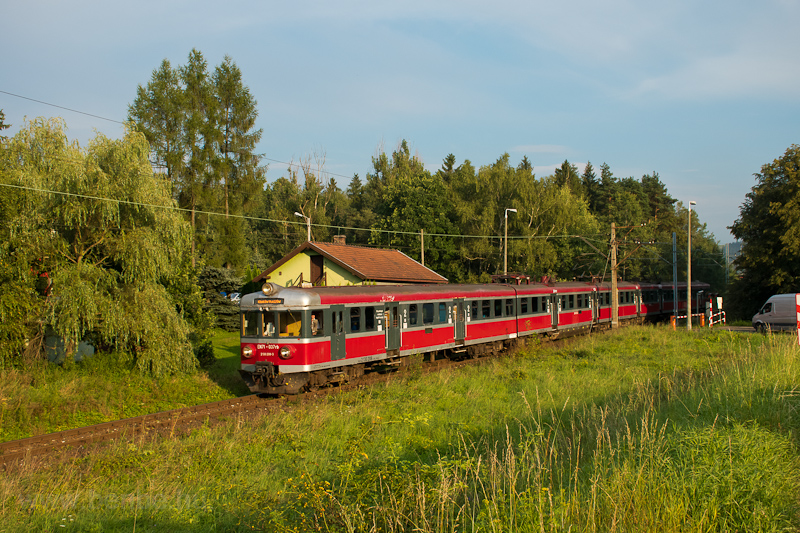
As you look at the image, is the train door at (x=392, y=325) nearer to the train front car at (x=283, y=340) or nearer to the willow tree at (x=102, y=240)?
the train front car at (x=283, y=340)

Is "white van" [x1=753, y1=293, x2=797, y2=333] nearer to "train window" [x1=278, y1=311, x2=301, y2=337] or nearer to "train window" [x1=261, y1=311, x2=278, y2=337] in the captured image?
"train window" [x1=278, y1=311, x2=301, y2=337]

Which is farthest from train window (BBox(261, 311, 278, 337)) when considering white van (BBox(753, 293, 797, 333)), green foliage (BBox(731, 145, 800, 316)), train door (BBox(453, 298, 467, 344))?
green foliage (BBox(731, 145, 800, 316))

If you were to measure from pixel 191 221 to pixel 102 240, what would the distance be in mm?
18505

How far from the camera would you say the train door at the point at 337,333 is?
15.2 m

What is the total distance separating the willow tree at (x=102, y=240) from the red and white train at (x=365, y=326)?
2962 millimetres

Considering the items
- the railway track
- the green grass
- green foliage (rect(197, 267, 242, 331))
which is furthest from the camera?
green foliage (rect(197, 267, 242, 331))

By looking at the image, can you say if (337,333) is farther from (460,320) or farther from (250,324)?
(460,320)

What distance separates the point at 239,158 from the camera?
121 ft

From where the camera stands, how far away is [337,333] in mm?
15383

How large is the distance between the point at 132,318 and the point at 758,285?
128ft

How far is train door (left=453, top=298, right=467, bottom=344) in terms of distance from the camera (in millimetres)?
19984

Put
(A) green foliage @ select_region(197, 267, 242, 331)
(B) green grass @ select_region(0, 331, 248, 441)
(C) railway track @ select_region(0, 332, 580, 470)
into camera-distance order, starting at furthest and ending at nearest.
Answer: (A) green foliage @ select_region(197, 267, 242, 331), (B) green grass @ select_region(0, 331, 248, 441), (C) railway track @ select_region(0, 332, 580, 470)

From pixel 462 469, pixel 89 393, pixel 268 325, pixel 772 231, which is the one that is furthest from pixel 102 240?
pixel 772 231

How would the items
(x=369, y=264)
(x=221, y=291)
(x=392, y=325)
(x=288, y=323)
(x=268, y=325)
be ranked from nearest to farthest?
1. (x=288, y=323)
2. (x=268, y=325)
3. (x=392, y=325)
4. (x=369, y=264)
5. (x=221, y=291)
